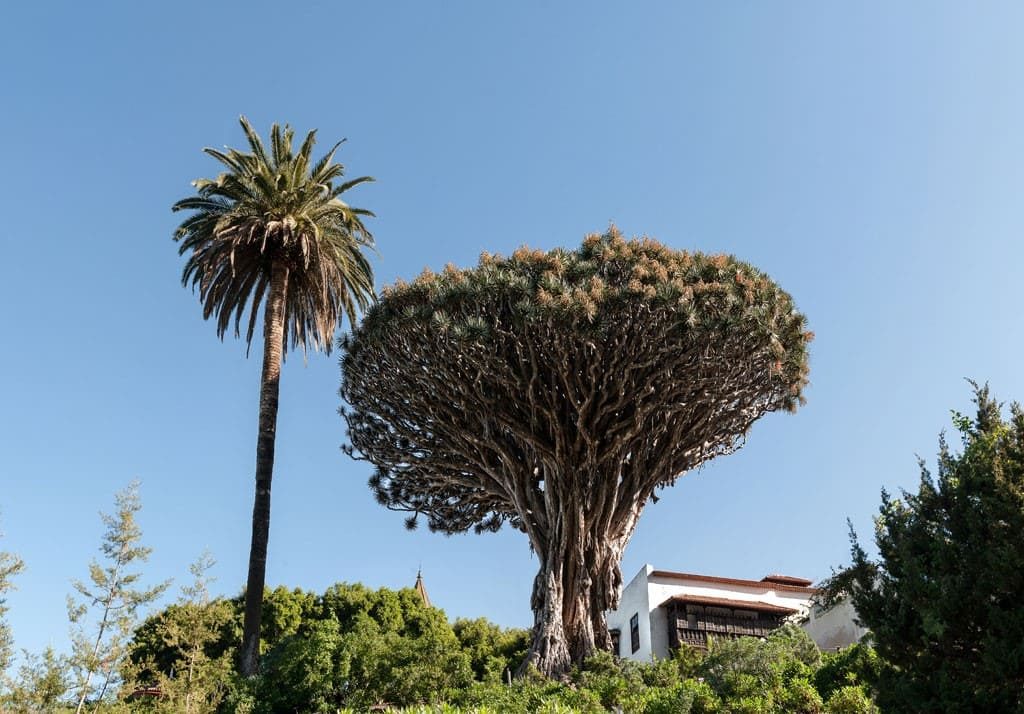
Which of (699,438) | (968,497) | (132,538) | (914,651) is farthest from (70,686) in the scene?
(699,438)

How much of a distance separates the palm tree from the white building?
1458cm

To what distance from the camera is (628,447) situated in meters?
21.5

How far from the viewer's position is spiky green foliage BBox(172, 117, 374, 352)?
889 inches

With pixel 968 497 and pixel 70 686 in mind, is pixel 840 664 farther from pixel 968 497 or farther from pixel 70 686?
pixel 70 686

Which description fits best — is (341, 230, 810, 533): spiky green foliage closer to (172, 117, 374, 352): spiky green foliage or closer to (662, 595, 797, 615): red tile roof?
(172, 117, 374, 352): spiky green foliage

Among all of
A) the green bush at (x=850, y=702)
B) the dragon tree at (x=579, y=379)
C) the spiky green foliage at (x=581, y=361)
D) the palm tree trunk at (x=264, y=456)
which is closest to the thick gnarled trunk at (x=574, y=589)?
the dragon tree at (x=579, y=379)

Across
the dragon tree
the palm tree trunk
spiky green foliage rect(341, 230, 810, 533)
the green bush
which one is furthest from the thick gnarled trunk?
the green bush

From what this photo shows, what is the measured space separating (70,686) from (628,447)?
13409 millimetres

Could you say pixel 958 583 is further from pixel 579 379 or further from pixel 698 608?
pixel 698 608

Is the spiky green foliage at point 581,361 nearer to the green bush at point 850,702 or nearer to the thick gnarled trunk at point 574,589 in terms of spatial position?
the thick gnarled trunk at point 574,589

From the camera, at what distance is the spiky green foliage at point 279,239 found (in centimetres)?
2258

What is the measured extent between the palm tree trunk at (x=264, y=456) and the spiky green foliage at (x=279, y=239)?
0.87m

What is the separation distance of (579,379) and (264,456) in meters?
8.39

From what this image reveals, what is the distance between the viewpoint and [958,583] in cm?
788
